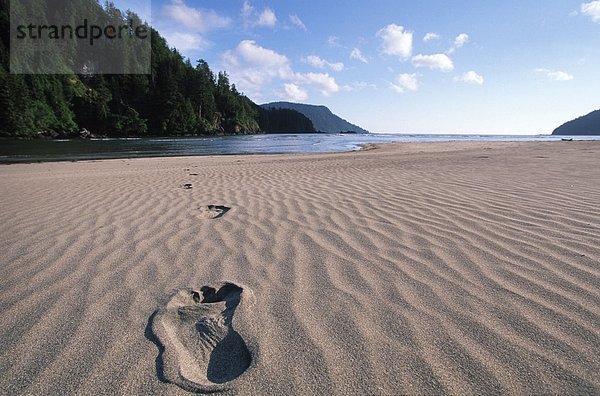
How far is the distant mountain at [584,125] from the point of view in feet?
404

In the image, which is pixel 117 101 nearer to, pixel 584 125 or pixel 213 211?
pixel 213 211

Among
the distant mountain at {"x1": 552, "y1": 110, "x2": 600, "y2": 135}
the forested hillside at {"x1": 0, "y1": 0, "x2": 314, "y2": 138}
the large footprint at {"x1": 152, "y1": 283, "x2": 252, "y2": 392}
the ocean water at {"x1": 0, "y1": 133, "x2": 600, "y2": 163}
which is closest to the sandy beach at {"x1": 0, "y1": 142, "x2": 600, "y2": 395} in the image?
the large footprint at {"x1": 152, "y1": 283, "x2": 252, "y2": 392}

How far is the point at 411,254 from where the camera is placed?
256 cm

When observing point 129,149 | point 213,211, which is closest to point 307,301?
point 213,211

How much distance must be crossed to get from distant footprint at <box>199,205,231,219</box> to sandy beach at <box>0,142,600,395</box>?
0.08 metres

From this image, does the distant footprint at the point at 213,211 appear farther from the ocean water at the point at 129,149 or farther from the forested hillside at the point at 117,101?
the forested hillside at the point at 117,101

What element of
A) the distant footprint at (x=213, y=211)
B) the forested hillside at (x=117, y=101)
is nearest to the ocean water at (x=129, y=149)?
the forested hillside at (x=117, y=101)

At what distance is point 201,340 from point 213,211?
110 inches

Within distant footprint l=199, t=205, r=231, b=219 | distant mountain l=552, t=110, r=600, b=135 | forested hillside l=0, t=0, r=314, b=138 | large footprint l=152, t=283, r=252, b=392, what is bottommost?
large footprint l=152, t=283, r=252, b=392

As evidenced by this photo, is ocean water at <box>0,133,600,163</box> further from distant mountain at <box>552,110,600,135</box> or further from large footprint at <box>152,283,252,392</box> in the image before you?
distant mountain at <box>552,110,600,135</box>

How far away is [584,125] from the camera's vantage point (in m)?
134

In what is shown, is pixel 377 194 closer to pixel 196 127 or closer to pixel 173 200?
pixel 173 200

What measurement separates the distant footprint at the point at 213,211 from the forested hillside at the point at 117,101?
43808mm

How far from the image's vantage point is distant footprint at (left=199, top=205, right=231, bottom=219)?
4.00m
